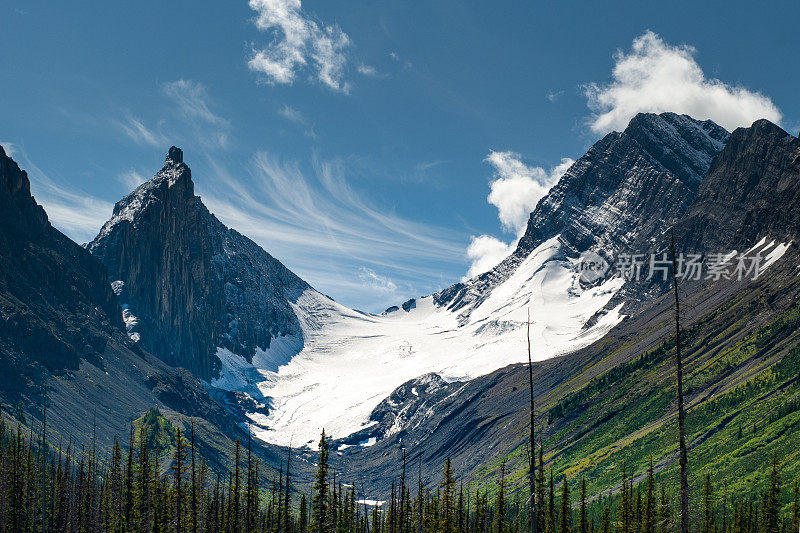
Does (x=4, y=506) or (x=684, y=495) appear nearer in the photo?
(x=684, y=495)

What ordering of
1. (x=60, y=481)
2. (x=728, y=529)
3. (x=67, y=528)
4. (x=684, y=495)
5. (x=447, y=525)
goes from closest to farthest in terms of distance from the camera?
(x=684, y=495)
(x=447, y=525)
(x=67, y=528)
(x=60, y=481)
(x=728, y=529)

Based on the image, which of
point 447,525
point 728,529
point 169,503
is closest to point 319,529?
point 447,525

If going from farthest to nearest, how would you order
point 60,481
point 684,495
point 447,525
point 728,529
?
point 728,529 → point 60,481 → point 447,525 → point 684,495

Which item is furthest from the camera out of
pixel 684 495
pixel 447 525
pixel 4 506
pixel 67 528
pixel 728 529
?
pixel 728 529

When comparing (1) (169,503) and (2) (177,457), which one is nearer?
(2) (177,457)

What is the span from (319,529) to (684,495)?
5226 centimetres

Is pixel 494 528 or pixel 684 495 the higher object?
pixel 684 495

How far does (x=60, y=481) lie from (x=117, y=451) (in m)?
9.56

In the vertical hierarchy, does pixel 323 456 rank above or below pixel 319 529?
above

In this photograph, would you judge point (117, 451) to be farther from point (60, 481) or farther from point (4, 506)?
point (4, 506)

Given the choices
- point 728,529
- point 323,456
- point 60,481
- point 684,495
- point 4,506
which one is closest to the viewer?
point 684,495

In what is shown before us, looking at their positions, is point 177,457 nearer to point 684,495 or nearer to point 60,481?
point 60,481

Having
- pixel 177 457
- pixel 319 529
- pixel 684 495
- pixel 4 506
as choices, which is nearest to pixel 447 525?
pixel 319 529

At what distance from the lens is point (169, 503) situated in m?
114
